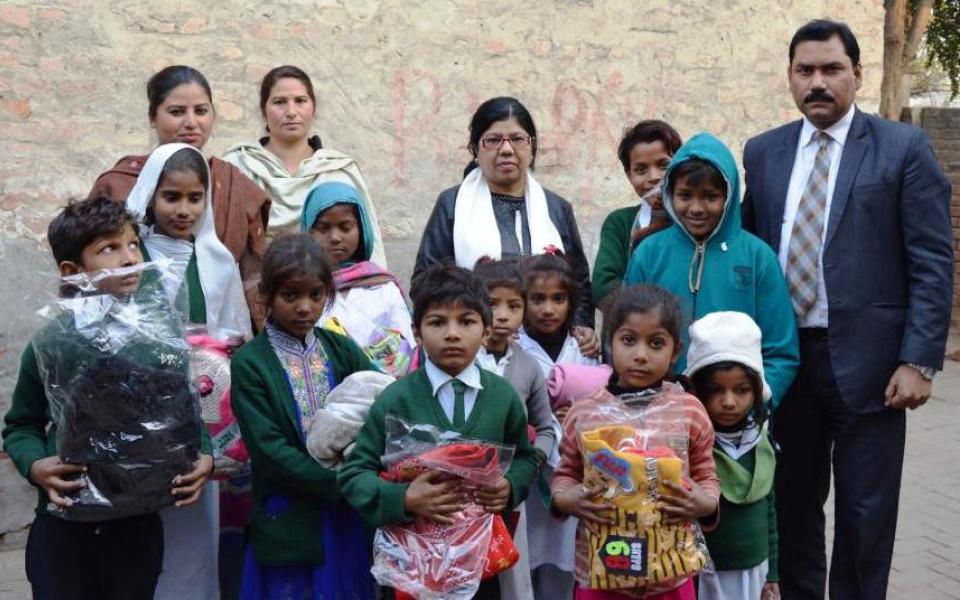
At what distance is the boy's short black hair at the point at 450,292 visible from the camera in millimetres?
2764

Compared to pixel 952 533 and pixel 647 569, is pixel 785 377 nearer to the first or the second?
pixel 647 569

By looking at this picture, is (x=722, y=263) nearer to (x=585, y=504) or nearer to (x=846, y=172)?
(x=846, y=172)

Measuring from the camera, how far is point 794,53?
140 inches

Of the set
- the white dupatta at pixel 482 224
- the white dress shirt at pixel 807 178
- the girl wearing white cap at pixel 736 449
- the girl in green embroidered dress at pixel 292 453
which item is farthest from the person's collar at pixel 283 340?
the white dress shirt at pixel 807 178

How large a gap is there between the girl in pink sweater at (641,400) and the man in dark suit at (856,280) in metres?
0.80

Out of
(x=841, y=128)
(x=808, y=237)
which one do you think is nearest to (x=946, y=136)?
(x=841, y=128)

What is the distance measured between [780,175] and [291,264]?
1773 mm

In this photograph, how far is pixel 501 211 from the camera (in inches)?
157

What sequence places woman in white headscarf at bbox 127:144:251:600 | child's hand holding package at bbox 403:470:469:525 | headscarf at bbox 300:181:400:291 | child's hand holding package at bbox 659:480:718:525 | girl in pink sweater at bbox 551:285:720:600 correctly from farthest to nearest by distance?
headscarf at bbox 300:181:400:291
woman in white headscarf at bbox 127:144:251:600
girl in pink sweater at bbox 551:285:720:600
child's hand holding package at bbox 659:480:718:525
child's hand holding package at bbox 403:470:469:525

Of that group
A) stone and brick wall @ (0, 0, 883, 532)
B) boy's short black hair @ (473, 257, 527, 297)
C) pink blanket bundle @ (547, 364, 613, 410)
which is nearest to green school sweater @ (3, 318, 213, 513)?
boy's short black hair @ (473, 257, 527, 297)

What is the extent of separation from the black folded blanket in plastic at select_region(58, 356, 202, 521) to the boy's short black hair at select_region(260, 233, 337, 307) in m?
0.37

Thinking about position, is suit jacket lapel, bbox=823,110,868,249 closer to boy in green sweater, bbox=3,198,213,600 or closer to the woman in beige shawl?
the woman in beige shawl

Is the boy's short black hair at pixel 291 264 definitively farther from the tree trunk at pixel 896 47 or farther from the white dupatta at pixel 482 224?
the tree trunk at pixel 896 47

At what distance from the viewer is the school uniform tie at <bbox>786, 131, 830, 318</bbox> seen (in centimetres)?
348
